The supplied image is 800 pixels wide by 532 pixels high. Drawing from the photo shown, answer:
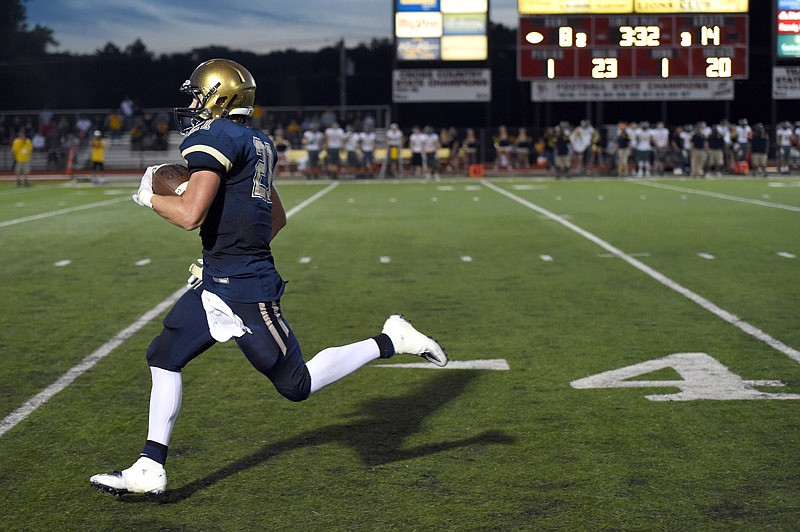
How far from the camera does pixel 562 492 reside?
4.27 meters

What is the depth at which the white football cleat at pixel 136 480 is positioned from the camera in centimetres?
412

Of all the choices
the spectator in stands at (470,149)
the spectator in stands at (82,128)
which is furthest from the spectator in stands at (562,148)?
the spectator in stands at (82,128)

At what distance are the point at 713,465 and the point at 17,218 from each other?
1618cm

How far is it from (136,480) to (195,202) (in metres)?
1.03

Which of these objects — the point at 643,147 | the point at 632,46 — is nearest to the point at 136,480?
the point at 643,147

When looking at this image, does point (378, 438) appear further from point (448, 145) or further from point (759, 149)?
point (448, 145)

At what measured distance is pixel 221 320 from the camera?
413 centimetres

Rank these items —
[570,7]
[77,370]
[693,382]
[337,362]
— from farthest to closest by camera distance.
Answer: [570,7], [77,370], [693,382], [337,362]

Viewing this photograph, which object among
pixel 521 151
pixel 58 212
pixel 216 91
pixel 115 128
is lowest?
pixel 58 212

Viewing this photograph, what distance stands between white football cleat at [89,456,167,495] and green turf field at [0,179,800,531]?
0.29 feet

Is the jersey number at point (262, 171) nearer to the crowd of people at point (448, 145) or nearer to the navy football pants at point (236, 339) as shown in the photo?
the navy football pants at point (236, 339)

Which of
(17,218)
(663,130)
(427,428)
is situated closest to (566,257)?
(427,428)

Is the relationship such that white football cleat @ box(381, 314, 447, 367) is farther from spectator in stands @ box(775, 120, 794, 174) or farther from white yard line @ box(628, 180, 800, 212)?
spectator in stands @ box(775, 120, 794, 174)

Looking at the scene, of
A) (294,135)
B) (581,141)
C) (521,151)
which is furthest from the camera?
(521,151)
